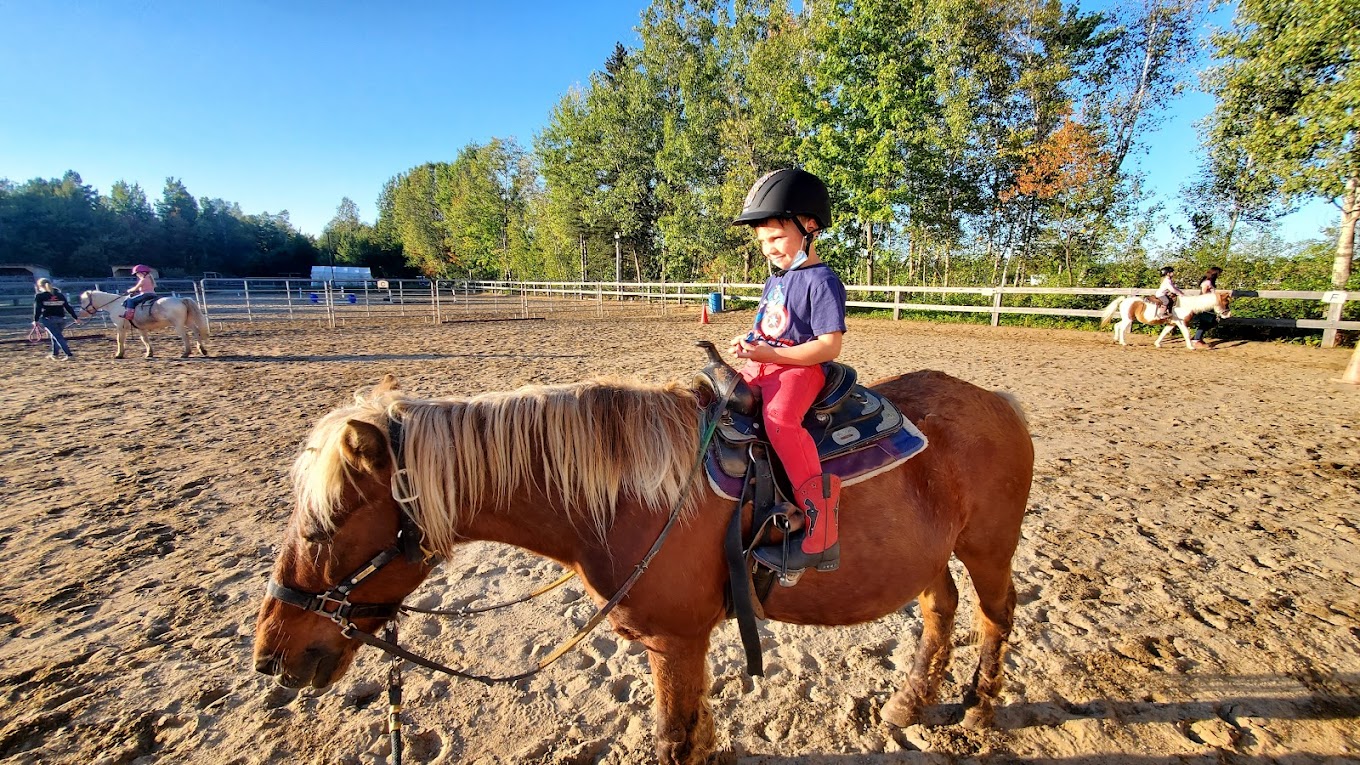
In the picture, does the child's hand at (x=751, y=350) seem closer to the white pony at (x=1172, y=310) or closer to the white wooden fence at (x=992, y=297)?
the white pony at (x=1172, y=310)

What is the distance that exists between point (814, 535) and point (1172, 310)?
16065mm

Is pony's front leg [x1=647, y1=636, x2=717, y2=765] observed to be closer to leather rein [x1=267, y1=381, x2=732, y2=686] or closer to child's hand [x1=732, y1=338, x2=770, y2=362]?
leather rein [x1=267, y1=381, x2=732, y2=686]

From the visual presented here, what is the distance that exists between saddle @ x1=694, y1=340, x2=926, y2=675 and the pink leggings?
8cm

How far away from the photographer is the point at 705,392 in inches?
83.3

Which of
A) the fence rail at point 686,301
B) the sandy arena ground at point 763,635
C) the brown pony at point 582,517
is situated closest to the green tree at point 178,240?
the fence rail at point 686,301

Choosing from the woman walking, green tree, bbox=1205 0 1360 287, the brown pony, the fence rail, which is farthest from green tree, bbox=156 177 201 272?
green tree, bbox=1205 0 1360 287

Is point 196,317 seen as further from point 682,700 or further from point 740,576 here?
point 740,576

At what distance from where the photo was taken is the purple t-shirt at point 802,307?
74.9 inches

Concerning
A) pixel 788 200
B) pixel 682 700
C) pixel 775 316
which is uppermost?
pixel 788 200

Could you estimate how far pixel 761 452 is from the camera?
6.42ft

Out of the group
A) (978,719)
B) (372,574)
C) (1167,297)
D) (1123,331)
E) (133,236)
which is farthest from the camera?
(133,236)

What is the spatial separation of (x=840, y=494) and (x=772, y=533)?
0.33 meters

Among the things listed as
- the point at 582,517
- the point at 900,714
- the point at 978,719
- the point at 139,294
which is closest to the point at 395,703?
the point at 582,517

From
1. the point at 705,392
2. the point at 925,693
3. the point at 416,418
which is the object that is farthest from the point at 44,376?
the point at 925,693
